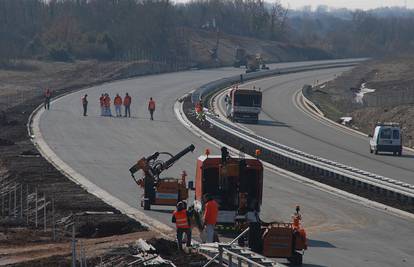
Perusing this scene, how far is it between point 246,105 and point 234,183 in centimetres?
3929

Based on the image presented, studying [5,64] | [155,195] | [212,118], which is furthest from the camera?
[5,64]

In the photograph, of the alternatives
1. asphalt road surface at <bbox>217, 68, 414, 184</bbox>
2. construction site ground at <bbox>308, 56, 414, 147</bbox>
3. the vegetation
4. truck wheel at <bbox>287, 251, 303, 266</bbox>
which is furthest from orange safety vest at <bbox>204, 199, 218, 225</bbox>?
the vegetation

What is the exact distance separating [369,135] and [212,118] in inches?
330

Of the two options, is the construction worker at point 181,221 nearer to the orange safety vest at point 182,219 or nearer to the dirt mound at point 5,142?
the orange safety vest at point 182,219

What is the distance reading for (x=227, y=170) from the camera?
76.6ft

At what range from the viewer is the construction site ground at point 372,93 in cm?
6438

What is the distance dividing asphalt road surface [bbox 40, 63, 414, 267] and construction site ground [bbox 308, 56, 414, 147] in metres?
11.3

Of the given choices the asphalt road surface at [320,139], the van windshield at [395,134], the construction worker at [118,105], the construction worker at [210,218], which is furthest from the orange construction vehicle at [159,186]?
the construction worker at [118,105]

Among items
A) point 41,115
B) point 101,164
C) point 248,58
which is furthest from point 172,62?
point 101,164

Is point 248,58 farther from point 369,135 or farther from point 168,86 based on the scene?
point 369,135

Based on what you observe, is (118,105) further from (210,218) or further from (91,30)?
(91,30)

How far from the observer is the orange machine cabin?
2342 cm

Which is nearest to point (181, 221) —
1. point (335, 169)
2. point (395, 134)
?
point (335, 169)

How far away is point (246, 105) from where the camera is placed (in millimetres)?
62719
